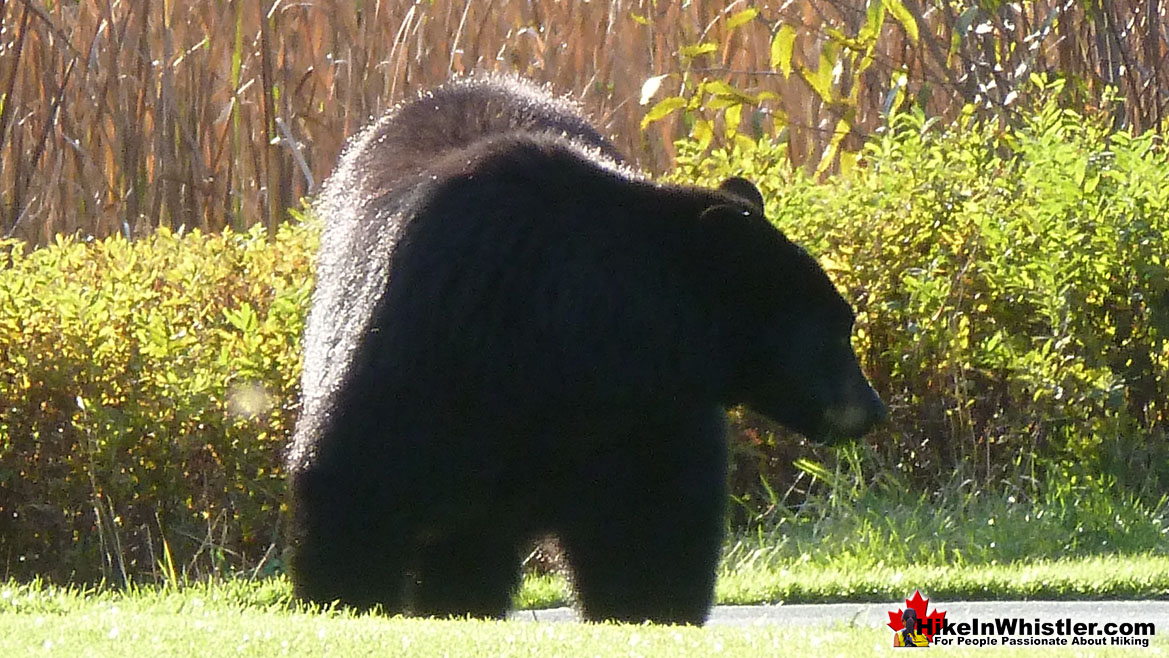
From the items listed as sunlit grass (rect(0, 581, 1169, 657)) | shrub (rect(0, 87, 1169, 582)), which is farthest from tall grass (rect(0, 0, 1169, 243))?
sunlit grass (rect(0, 581, 1169, 657))

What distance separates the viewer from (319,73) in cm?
1012

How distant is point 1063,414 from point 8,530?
13.6ft

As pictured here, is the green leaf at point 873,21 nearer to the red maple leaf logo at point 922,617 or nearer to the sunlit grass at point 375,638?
the red maple leaf logo at point 922,617

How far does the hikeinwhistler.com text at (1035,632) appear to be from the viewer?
4609 millimetres

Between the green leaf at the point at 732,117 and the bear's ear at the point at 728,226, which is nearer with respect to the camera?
the bear's ear at the point at 728,226

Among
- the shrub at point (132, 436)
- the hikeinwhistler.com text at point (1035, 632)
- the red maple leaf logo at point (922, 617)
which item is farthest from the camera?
the shrub at point (132, 436)

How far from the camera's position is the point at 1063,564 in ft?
21.1

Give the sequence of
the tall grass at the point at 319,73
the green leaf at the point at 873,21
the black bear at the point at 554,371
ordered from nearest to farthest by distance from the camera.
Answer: the black bear at the point at 554,371
the green leaf at the point at 873,21
the tall grass at the point at 319,73

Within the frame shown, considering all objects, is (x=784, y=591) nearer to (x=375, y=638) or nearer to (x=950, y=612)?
(x=950, y=612)

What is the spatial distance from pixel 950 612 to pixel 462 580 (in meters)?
1.50

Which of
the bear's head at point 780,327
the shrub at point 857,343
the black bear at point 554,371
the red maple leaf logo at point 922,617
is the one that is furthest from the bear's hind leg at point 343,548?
the shrub at point 857,343

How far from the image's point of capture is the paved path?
17.8 ft

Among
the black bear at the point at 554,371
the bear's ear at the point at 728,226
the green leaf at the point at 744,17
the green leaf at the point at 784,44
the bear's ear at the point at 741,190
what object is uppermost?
the green leaf at the point at 744,17

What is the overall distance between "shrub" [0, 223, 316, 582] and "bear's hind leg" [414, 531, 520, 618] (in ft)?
4.09
